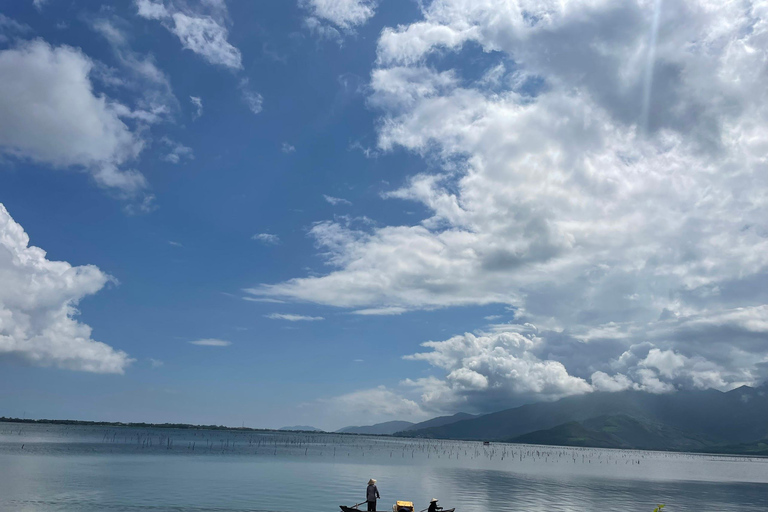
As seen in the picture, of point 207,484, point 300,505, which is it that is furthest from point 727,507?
point 207,484

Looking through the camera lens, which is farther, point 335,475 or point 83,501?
point 335,475

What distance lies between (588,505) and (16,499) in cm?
6406

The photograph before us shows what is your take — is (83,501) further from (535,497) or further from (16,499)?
(535,497)

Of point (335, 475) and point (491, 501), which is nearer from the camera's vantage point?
point (491, 501)

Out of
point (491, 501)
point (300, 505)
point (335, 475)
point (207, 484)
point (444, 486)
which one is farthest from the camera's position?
point (335, 475)

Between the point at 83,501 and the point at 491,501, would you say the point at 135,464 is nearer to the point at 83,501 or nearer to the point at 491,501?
the point at 83,501

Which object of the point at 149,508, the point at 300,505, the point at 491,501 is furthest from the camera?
the point at 491,501

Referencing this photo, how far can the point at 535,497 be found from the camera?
71.1m

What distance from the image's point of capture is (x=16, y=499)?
5069 cm

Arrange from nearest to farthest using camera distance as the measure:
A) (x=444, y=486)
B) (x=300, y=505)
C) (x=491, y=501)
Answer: (x=300, y=505) < (x=491, y=501) < (x=444, y=486)

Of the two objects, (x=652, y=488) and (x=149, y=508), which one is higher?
(x=149, y=508)

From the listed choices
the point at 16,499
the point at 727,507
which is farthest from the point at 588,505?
the point at 16,499

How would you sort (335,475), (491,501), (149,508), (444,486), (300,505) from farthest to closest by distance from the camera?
(335,475) → (444,486) → (491,501) → (300,505) → (149,508)

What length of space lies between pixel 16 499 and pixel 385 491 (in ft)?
141
